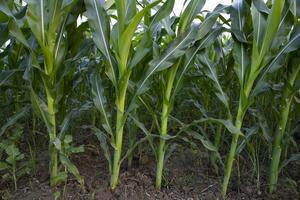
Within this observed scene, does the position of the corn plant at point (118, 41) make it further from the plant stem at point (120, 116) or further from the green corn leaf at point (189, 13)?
the green corn leaf at point (189, 13)

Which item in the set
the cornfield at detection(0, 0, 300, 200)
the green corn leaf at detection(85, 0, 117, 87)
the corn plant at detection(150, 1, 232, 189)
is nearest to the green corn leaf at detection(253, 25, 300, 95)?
the cornfield at detection(0, 0, 300, 200)

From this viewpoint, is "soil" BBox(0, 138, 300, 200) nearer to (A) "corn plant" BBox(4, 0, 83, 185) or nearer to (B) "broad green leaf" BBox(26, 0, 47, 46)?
(A) "corn plant" BBox(4, 0, 83, 185)

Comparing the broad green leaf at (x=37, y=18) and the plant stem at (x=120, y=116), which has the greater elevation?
the broad green leaf at (x=37, y=18)

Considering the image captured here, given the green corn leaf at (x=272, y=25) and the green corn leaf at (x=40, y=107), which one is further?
the green corn leaf at (x=40, y=107)

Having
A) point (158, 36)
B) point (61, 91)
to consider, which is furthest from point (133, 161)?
point (158, 36)

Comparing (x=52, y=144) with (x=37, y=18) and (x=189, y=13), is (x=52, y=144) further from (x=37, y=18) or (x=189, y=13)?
(x=189, y=13)

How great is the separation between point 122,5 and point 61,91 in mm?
609

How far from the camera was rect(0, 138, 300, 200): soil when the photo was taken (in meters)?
1.78

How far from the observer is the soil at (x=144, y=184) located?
178 centimetres

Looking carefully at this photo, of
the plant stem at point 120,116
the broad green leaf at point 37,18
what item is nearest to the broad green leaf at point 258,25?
the plant stem at point 120,116

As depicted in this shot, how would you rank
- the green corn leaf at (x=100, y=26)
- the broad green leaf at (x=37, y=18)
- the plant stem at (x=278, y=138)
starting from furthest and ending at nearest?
the plant stem at (x=278, y=138), the green corn leaf at (x=100, y=26), the broad green leaf at (x=37, y=18)

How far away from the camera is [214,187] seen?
1.96 meters

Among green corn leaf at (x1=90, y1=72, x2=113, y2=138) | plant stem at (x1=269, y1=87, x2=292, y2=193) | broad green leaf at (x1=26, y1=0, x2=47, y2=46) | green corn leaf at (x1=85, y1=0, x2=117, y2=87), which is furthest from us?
plant stem at (x1=269, y1=87, x2=292, y2=193)

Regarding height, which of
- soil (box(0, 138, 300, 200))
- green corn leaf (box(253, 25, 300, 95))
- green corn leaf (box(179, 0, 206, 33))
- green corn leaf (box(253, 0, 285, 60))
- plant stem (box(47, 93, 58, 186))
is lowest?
soil (box(0, 138, 300, 200))
